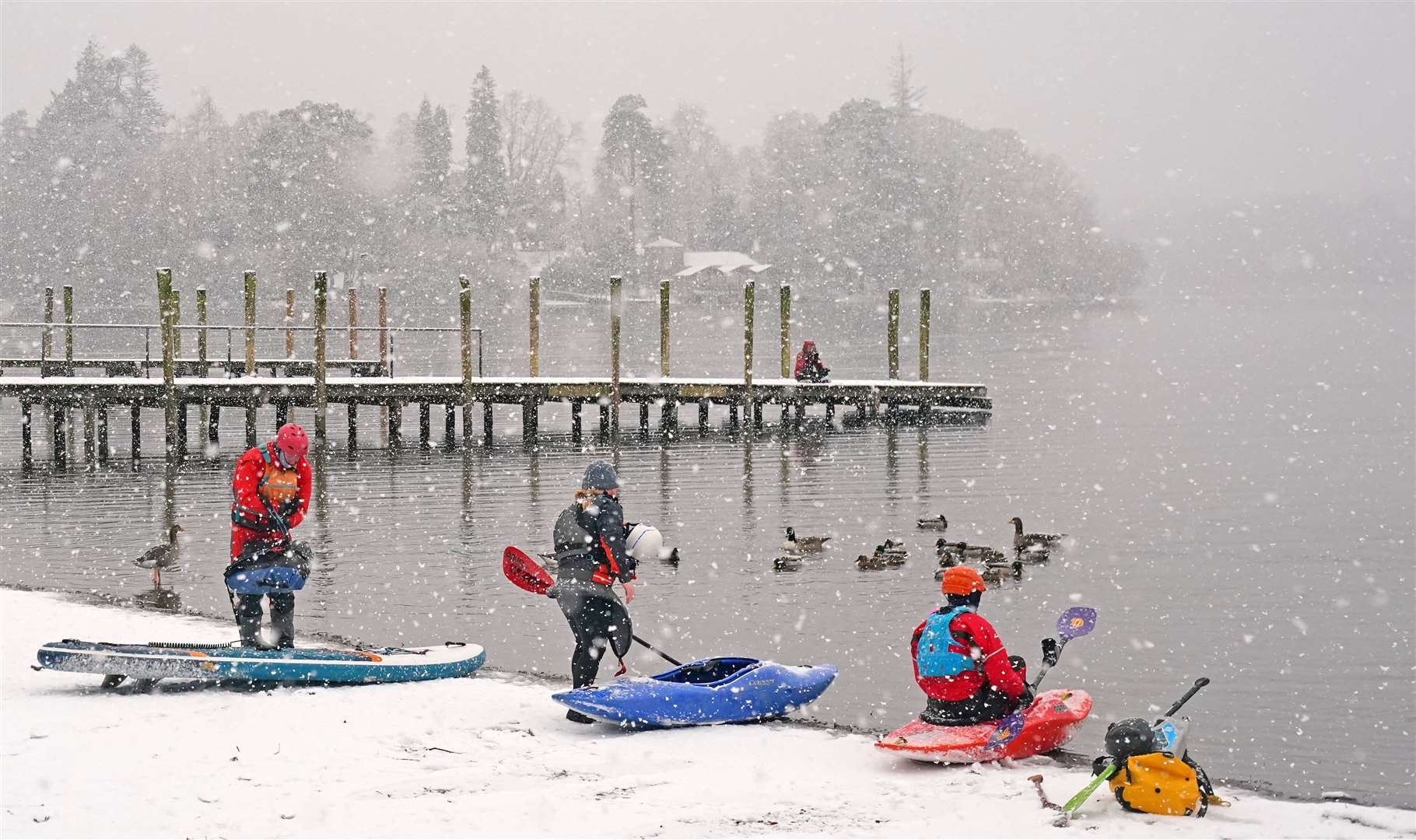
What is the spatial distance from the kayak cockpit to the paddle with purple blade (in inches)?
86.8

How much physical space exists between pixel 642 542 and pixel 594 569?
Answer: 0.41 metres

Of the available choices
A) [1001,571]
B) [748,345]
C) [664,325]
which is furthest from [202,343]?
[1001,571]

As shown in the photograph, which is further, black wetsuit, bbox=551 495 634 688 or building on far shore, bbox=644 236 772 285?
building on far shore, bbox=644 236 772 285

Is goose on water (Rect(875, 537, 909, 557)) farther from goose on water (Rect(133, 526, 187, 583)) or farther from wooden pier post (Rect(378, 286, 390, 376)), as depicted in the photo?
wooden pier post (Rect(378, 286, 390, 376))

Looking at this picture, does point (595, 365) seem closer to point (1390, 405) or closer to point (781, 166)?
point (1390, 405)

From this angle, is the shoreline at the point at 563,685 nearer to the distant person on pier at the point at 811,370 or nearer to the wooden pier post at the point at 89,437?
the wooden pier post at the point at 89,437

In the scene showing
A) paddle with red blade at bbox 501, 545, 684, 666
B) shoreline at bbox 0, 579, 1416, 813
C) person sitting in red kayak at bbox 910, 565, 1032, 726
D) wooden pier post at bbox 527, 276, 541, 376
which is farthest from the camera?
wooden pier post at bbox 527, 276, 541, 376

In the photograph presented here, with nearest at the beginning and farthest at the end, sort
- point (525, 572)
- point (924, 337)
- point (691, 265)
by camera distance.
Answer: point (525, 572), point (924, 337), point (691, 265)

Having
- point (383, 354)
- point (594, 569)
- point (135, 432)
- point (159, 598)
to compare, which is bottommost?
point (159, 598)

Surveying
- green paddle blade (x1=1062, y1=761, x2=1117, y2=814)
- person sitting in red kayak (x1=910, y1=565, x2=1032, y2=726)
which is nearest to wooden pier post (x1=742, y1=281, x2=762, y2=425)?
person sitting in red kayak (x1=910, y1=565, x2=1032, y2=726)

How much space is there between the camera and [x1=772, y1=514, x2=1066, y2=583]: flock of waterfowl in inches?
782

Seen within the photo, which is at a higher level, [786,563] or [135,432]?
[135,432]

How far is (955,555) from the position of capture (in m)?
20.5

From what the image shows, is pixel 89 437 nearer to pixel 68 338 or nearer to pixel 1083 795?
pixel 68 338
